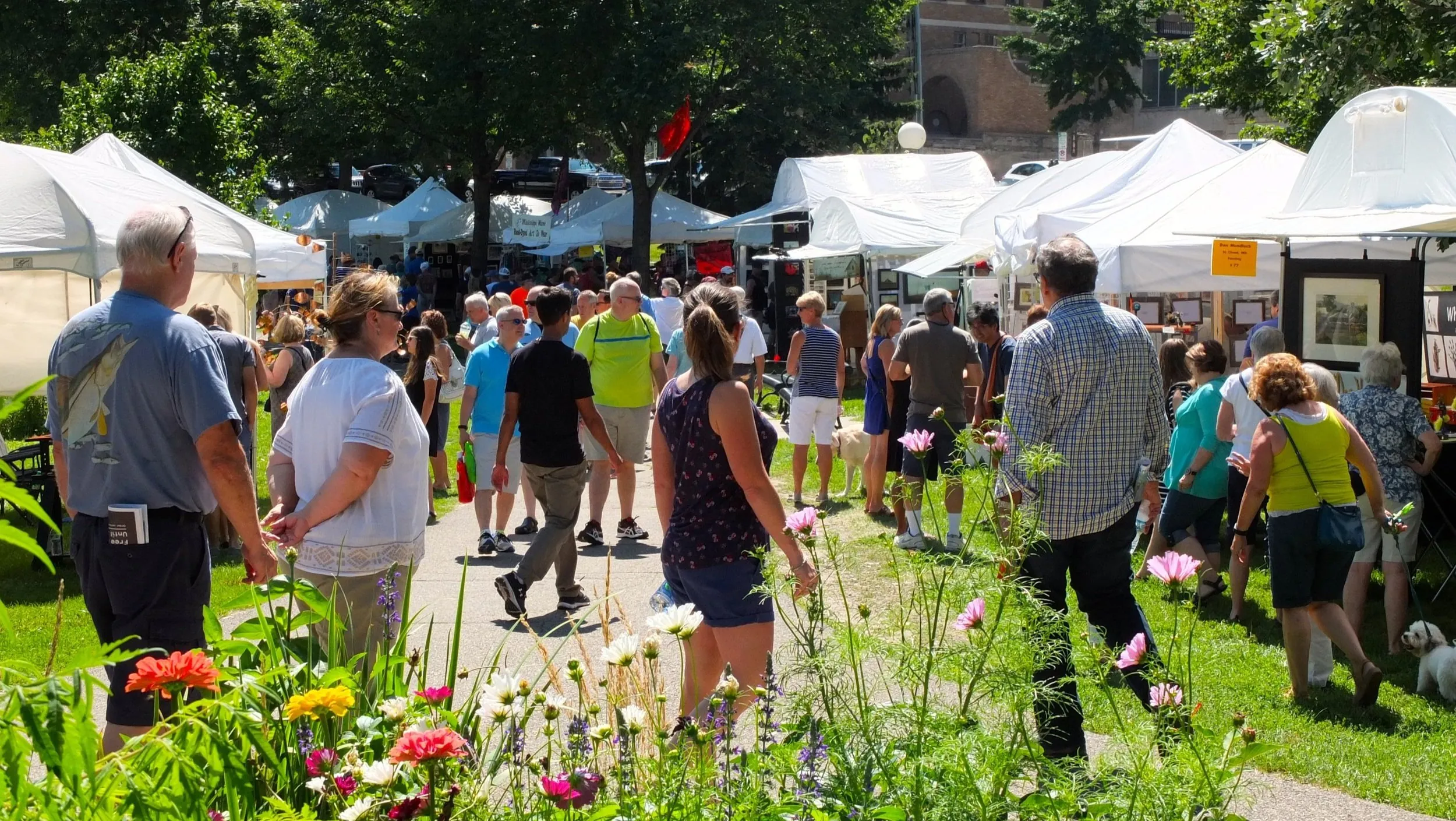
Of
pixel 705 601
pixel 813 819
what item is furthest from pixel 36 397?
pixel 813 819

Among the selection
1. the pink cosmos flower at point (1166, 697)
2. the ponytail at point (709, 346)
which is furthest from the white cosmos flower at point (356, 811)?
the ponytail at point (709, 346)

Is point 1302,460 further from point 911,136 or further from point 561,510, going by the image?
point 911,136

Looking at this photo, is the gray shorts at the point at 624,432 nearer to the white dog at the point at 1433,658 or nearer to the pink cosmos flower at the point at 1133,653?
the white dog at the point at 1433,658

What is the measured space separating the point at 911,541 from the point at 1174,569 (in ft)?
21.5

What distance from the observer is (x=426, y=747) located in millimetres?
1997

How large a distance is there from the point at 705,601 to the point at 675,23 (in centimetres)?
2901

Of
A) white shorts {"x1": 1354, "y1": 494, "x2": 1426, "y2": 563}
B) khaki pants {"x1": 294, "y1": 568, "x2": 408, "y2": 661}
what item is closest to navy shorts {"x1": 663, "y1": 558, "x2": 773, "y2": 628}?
khaki pants {"x1": 294, "y1": 568, "x2": 408, "y2": 661}

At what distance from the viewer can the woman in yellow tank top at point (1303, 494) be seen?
586 centimetres

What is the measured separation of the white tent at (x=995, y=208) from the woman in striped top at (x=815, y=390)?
Result: 4532mm

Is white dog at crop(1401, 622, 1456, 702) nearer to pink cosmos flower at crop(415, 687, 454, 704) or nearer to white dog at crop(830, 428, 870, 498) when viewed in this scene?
pink cosmos flower at crop(415, 687, 454, 704)

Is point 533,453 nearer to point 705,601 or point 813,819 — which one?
point 705,601

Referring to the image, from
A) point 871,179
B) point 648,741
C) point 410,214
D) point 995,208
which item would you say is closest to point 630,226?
point 410,214

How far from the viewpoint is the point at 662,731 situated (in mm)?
2406

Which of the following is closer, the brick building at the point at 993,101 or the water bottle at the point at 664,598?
the water bottle at the point at 664,598
